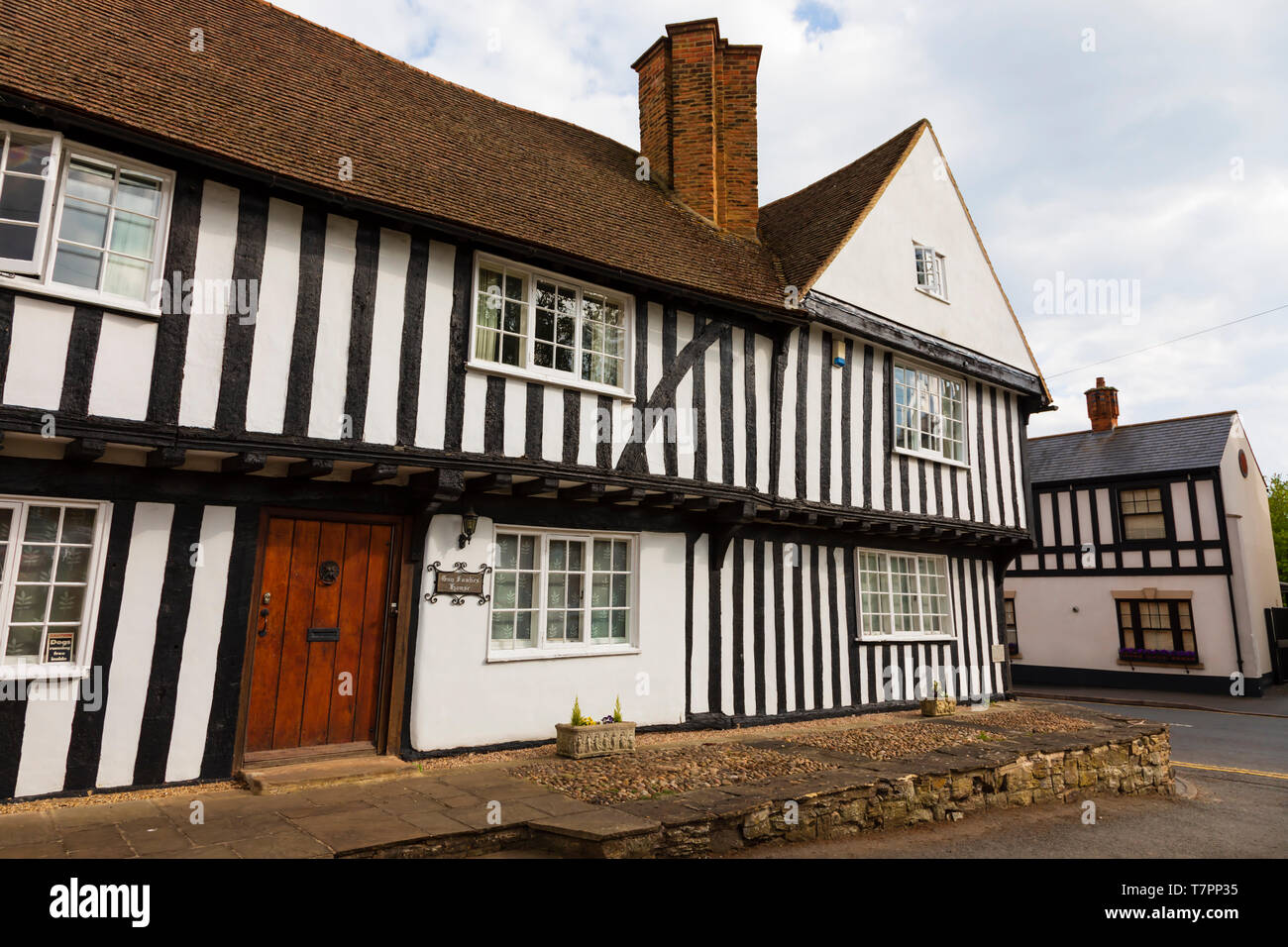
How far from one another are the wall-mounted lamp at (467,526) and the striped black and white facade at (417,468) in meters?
0.11

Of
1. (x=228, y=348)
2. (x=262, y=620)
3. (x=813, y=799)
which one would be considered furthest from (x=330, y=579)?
(x=813, y=799)

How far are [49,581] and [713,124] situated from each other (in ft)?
33.6

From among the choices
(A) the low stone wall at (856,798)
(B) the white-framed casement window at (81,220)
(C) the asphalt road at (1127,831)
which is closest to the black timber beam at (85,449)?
(B) the white-framed casement window at (81,220)

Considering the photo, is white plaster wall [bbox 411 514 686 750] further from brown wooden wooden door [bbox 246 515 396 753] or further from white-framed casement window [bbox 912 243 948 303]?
white-framed casement window [bbox 912 243 948 303]

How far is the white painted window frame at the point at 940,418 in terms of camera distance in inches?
434

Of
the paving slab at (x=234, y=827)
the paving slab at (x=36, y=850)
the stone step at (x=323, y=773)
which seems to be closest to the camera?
the paving slab at (x=36, y=850)

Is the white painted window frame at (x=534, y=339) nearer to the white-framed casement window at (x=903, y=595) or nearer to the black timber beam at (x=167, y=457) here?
the black timber beam at (x=167, y=457)

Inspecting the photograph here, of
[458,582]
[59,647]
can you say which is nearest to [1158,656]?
[458,582]

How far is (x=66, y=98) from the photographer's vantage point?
213 inches

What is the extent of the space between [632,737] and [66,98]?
7101mm

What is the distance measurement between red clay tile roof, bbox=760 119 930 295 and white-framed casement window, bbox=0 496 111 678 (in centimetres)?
822

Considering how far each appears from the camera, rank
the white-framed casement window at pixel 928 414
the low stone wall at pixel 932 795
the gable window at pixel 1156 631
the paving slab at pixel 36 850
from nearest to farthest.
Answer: the paving slab at pixel 36 850 → the low stone wall at pixel 932 795 → the white-framed casement window at pixel 928 414 → the gable window at pixel 1156 631

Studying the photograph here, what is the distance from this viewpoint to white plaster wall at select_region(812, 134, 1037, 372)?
35.4ft

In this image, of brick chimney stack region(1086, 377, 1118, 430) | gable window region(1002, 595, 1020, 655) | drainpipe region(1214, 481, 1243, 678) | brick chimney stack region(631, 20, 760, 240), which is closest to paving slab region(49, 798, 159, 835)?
brick chimney stack region(631, 20, 760, 240)
